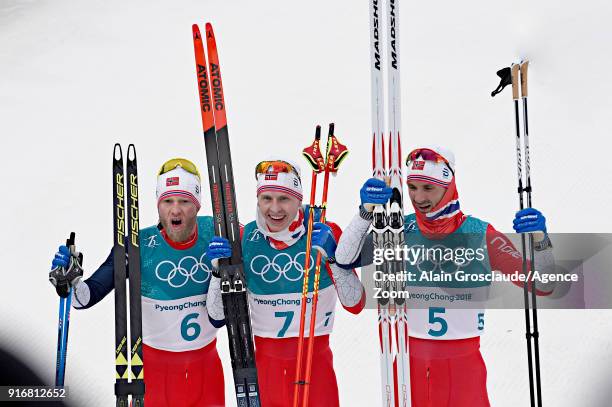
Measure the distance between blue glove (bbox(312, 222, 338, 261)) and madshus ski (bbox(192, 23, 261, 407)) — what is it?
0.35 meters

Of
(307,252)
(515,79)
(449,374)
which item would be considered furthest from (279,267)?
(515,79)

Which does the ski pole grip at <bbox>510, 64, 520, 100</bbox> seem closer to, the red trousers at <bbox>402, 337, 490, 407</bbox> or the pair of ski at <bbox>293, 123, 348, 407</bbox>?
the pair of ski at <bbox>293, 123, 348, 407</bbox>

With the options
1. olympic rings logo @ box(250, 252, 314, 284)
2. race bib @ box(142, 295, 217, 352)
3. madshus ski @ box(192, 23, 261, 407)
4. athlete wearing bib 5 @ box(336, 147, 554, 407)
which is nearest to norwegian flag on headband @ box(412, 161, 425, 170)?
athlete wearing bib 5 @ box(336, 147, 554, 407)

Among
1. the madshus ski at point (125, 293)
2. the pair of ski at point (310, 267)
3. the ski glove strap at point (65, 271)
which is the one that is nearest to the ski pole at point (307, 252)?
the pair of ski at point (310, 267)

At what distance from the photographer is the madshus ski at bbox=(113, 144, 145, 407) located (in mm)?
3410

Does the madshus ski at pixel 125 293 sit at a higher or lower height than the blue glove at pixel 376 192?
lower

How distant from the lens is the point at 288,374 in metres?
3.39

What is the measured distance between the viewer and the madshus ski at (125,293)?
11.2 ft

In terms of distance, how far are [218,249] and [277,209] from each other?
298 mm

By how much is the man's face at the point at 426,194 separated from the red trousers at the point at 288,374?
0.71 metres

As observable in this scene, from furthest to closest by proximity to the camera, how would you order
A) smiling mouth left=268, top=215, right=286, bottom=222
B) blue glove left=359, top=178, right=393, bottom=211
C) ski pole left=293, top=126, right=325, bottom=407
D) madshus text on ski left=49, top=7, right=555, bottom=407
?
smiling mouth left=268, top=215, right=286, bottom=222, ski pole left=293, top=126, right=325, bottom=407, madshus text on ski left=49, top=7, right=555, bottom=407, blue glove left=359, top=178, right=393, bottom=211

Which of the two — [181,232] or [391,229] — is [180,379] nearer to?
[181,232]

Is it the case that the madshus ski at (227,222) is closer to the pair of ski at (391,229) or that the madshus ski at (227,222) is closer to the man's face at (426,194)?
the pair of ski at (391,229)

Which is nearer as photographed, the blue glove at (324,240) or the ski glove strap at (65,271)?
the blue glove at (324,240)
